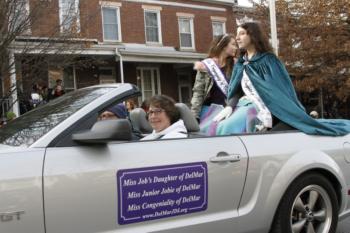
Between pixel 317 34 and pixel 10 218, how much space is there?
20.0 m

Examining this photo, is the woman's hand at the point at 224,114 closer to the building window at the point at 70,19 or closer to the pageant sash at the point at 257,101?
the pageant sash at the point at 257,101

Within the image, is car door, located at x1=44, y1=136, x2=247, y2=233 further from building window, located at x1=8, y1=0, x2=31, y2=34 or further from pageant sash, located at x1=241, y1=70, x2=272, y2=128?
building window, located at x1=8, y1=0, x2=31, y2=34

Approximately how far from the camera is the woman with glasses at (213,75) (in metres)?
5.77

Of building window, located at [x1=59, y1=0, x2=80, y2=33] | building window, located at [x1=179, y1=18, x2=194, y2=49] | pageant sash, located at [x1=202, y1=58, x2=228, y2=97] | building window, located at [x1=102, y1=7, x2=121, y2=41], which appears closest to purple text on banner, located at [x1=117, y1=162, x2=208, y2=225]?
pageant sash, located at [x1=202, y1=58, x2=228, y2=97]

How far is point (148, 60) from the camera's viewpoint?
21969 millimetres

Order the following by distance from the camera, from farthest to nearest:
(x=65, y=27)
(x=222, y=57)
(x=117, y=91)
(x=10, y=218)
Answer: (x=65, y=27) → (x=222, y=57) → (x=117, y=91) → (x=10, y=218)

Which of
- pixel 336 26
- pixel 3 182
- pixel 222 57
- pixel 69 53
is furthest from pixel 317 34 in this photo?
pixel 3 182

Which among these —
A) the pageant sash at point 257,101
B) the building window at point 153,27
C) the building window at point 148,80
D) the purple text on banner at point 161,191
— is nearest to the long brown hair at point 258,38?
the pageant sash at point 257,101

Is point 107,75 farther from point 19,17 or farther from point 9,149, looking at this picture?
point 9,149

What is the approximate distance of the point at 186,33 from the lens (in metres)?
25.7

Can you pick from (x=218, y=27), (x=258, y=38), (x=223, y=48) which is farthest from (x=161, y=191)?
(x=218, y=27)

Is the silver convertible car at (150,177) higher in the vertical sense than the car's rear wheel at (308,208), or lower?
higher

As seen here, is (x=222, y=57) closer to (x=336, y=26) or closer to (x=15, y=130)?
(x=15, y=130)

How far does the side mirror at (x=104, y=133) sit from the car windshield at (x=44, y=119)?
9.5 inches
